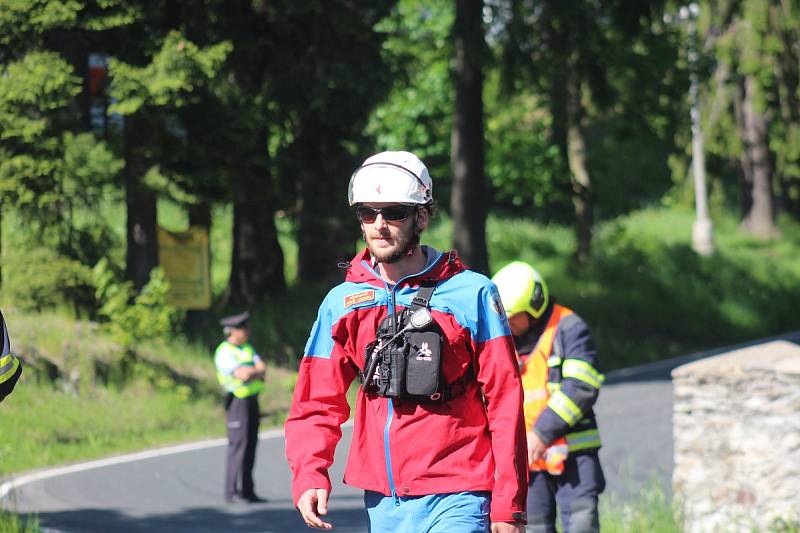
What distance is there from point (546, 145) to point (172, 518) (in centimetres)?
2260

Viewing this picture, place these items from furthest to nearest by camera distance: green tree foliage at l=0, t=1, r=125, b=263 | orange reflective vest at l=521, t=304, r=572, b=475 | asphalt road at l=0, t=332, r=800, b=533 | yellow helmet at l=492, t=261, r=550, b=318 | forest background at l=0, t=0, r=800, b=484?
forest background at l=0, t=0, r=800, b=484, green tree foliage at l=0, t=1, r=125, b=263, asphalt road at l=0, t=332, r=800, b=533, orange reflective vest at l=521, t=304, r=572, b=475, yellow helmet at l=492, t=261, r=550, b=318

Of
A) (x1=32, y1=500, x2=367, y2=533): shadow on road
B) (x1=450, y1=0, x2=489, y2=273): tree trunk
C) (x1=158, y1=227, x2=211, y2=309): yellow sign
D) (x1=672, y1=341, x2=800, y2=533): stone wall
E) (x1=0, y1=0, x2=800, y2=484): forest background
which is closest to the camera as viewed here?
(x1=672, y1=341, x2=800, y2=533): stone wall

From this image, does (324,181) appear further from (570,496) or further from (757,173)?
(757,173)

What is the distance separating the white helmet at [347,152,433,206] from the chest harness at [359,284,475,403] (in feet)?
1.02

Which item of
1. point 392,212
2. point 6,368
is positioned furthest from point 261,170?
point 392,212

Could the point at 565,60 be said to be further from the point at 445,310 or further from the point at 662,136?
the point at 445,310

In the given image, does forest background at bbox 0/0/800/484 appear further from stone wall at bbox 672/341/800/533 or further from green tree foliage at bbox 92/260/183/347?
stone wall at bbox 672/341/800/533

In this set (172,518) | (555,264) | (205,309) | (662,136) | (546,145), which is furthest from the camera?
(546,145)

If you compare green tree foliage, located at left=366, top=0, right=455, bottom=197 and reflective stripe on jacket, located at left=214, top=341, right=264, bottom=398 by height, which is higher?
green tree foliage, located at left=366, top=0, right=455, bottom=197

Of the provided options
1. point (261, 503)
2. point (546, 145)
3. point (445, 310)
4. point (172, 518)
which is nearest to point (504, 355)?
point (445, 310)

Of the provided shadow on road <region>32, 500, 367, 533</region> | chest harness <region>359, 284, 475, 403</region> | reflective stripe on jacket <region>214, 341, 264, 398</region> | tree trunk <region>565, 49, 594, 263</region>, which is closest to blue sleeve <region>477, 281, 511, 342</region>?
chest harness <region>359, 284, 475, 403</region>

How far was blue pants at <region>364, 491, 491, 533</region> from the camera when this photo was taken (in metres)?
4.38

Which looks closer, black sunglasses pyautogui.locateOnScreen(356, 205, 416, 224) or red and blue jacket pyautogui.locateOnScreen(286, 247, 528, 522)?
red and blue jacket pyautogui.locateOnScreen(286, 247, 528, 522)

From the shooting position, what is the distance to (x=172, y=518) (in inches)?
431
